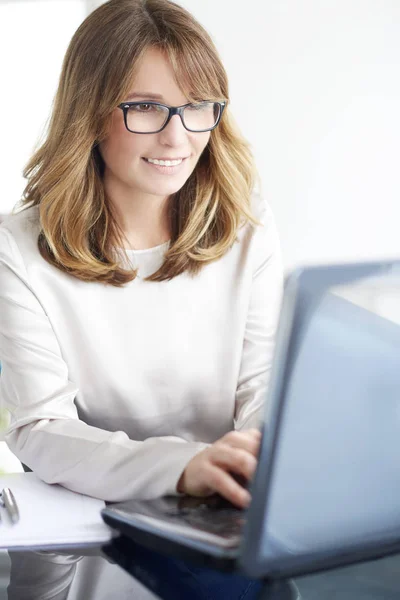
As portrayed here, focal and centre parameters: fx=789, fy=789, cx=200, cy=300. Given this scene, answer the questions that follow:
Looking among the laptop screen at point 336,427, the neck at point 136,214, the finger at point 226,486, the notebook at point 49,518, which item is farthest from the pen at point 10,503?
the neck at point 136,214

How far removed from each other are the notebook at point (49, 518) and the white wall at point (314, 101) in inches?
103

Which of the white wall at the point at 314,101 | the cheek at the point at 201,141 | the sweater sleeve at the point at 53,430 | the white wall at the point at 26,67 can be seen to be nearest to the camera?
the sweater sleeve at the point at 53,430

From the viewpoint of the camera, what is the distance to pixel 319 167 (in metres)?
3.58

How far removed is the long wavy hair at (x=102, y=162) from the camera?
138 centimetres

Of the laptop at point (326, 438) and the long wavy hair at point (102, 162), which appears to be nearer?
the laptop at point (326, 438)

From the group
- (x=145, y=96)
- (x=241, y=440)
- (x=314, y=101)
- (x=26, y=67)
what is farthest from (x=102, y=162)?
(x=26, y=67)

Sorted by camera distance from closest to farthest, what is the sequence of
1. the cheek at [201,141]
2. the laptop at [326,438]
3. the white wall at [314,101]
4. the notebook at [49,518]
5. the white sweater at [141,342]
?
1. the laptop at [326,438]
2. the notebook at [49,518]
3. the white sweater at [141,342]
4. the cheek at [201,141]
5. the white wall at [314,101]

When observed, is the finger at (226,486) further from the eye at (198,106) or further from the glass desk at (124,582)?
the eye at (198,106)

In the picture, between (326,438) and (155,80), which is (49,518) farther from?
(155,80)

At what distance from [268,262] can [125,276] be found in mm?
323

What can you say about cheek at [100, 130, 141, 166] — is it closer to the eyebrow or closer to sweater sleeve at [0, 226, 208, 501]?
the eyebrow

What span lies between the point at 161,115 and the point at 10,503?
2.39ft

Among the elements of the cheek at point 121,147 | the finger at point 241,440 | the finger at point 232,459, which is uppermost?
the cheek at point 121,147

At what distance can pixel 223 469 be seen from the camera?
995 mm
